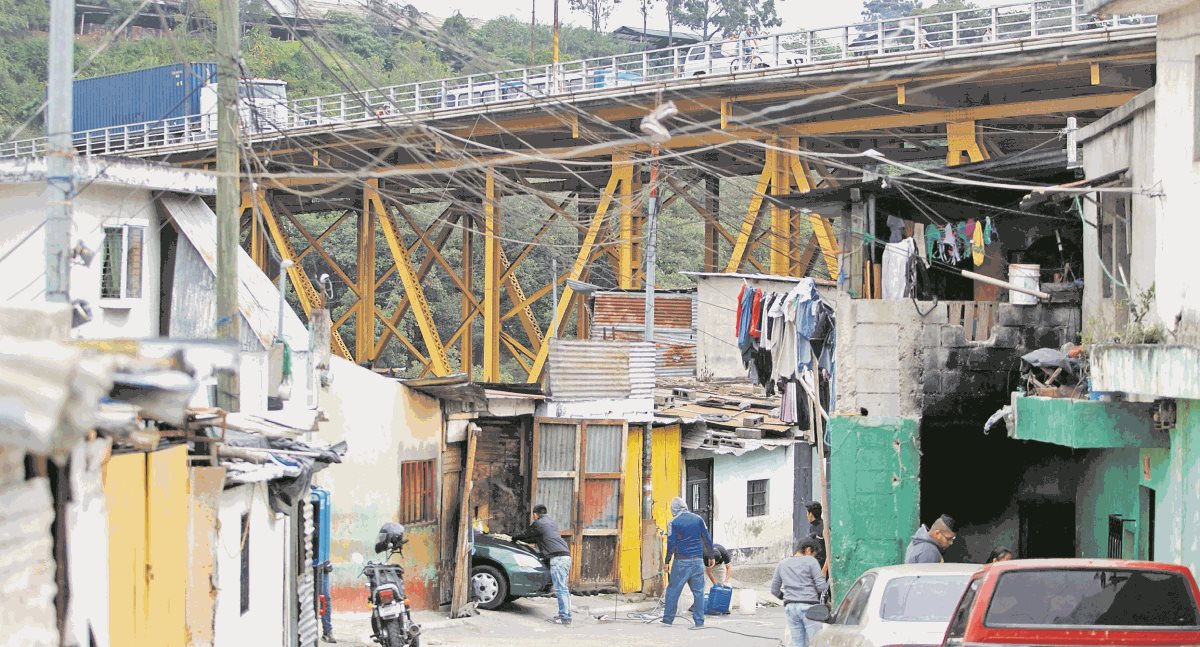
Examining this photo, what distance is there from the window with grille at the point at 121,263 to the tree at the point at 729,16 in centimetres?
5997

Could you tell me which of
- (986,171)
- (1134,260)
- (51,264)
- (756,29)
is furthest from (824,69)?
(756,29)

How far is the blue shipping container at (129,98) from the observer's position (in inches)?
1984

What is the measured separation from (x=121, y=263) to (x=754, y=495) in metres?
14.9

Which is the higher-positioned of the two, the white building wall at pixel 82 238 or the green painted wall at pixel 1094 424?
the white building wall at pixel 82 238

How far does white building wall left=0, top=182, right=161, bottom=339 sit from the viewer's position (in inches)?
587

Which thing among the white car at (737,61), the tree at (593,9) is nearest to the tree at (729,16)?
the tree at (593,9)

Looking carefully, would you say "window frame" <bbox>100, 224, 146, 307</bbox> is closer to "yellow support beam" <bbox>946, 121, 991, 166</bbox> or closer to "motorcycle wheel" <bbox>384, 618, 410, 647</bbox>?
"motorcycle wheel" <bbox>384, 618, 410, 647</bbox>

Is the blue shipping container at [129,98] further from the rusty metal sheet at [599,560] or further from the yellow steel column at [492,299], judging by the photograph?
the rusty metal sheet at [599,560]

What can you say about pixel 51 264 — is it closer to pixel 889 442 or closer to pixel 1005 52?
pixel 889 442

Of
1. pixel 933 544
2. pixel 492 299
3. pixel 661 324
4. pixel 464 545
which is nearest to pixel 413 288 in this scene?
pixel 492 299

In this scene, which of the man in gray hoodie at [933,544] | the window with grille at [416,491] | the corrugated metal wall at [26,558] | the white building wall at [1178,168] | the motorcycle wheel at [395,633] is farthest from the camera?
the window with grille at [416,491]

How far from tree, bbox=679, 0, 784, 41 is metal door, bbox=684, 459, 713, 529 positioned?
50.0 m

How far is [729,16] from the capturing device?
77.0 metres

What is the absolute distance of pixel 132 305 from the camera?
50.9 ft
